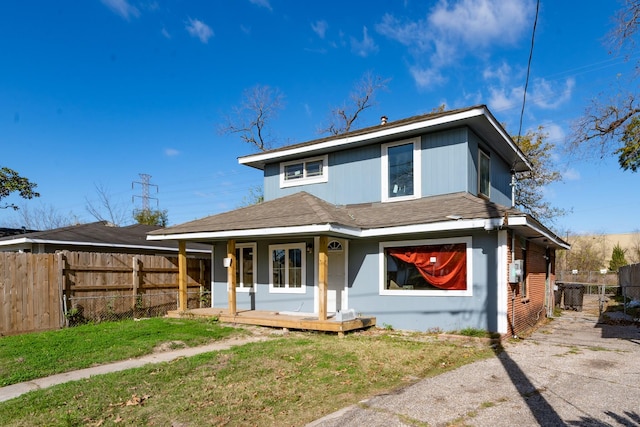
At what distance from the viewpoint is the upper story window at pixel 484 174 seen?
1196cm

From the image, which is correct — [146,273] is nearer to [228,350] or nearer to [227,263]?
[227,263]

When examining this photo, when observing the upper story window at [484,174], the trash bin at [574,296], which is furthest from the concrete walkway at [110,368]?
the trash bin at [574,296]

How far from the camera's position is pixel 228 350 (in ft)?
26.3

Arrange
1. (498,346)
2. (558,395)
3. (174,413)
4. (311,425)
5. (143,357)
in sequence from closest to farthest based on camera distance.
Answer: (311,425) < (174,413) < (558,395) < (143,357) < (498,346)

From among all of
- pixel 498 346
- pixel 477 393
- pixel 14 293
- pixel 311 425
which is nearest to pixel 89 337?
pixel 14 293

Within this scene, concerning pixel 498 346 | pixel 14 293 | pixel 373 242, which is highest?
pixel 373 242

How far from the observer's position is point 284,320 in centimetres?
Answer: 1055

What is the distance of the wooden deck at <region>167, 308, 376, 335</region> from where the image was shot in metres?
9.76

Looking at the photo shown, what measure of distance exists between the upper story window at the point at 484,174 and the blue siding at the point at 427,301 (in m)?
3.01

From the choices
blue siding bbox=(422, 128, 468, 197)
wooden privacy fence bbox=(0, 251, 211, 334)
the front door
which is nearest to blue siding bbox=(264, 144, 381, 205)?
blue siding bbox=(422, 128, 468, 197)

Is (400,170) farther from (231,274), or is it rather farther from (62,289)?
(62,289)

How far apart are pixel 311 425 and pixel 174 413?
1.61 metres

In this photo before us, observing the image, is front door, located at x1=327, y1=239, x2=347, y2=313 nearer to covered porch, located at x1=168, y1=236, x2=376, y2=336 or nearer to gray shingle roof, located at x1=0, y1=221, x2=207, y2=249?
covered porch, located at x1=168, y1=236, x2=376, y2=336

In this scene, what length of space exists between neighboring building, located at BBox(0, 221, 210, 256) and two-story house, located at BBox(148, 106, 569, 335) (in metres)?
3.23
